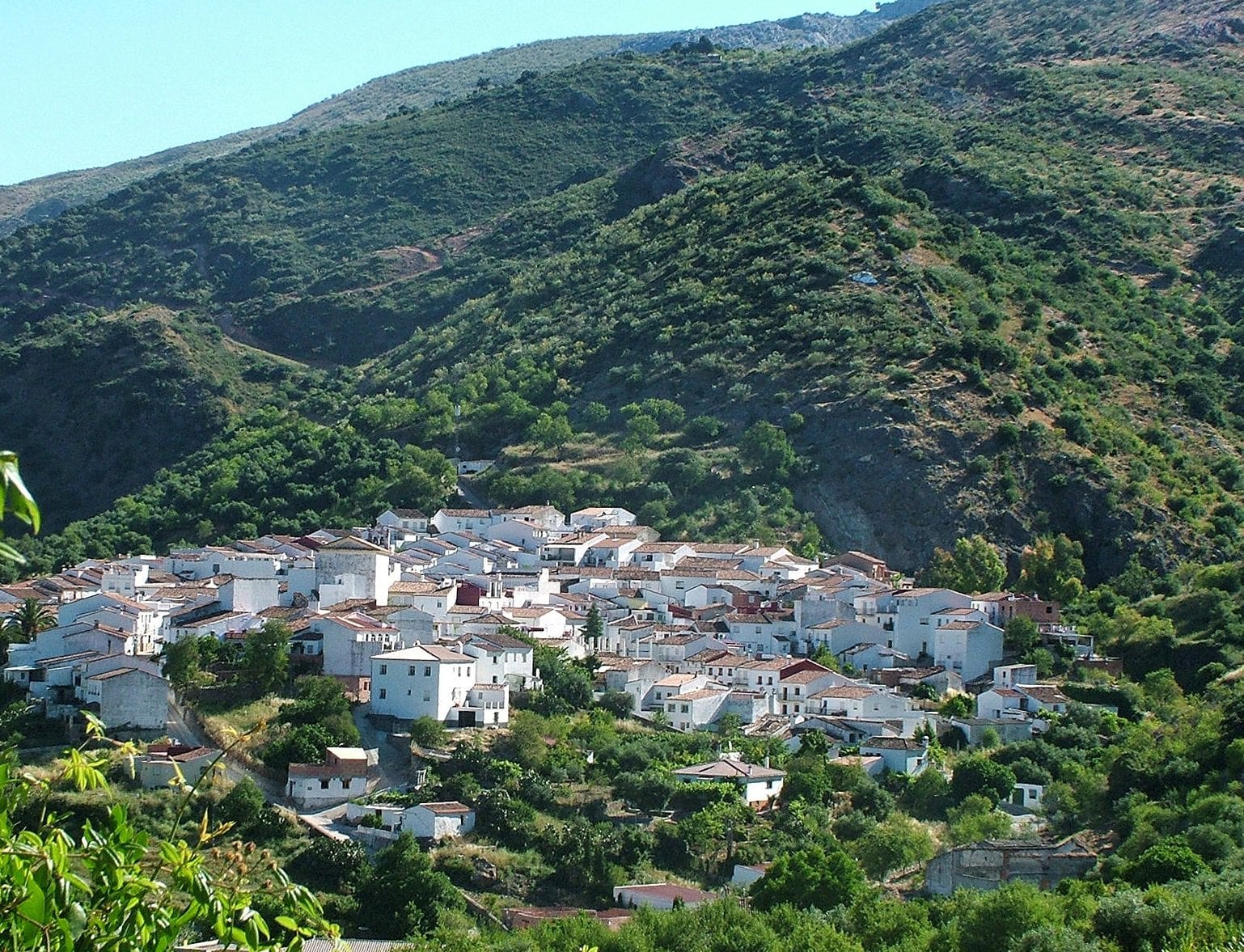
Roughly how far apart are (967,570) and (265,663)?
899 inches

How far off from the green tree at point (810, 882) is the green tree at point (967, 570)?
69.5ft

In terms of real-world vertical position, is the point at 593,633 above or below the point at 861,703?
above

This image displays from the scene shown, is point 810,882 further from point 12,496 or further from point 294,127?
point 294,127

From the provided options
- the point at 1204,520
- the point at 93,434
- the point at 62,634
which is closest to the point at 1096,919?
the point at 62,634

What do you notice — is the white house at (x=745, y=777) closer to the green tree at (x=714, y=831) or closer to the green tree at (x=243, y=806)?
the green tree at (x=714, y=831)

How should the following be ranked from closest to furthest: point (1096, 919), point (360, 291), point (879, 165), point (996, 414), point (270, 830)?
point (1096, 919) < point (270, 830) < point (996, 414) < point (879, 165) < point (360, 291)

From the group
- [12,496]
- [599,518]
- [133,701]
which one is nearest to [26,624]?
[133,701]

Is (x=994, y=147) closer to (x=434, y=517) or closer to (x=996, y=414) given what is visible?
(x=996, y=414)

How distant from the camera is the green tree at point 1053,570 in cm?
5462

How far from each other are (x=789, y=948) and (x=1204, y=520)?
3699cm

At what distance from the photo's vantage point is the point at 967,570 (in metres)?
55.3

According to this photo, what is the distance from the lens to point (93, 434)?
89.3 m

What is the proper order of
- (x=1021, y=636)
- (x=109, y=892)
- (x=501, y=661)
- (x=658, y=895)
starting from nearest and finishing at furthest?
(x=109, y=892) → (x=658, y=895) → (x=501, y=661) → (x=1021, y=636)

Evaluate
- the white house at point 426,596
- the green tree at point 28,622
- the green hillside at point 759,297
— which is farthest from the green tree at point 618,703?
the green hillside at point 759,297
